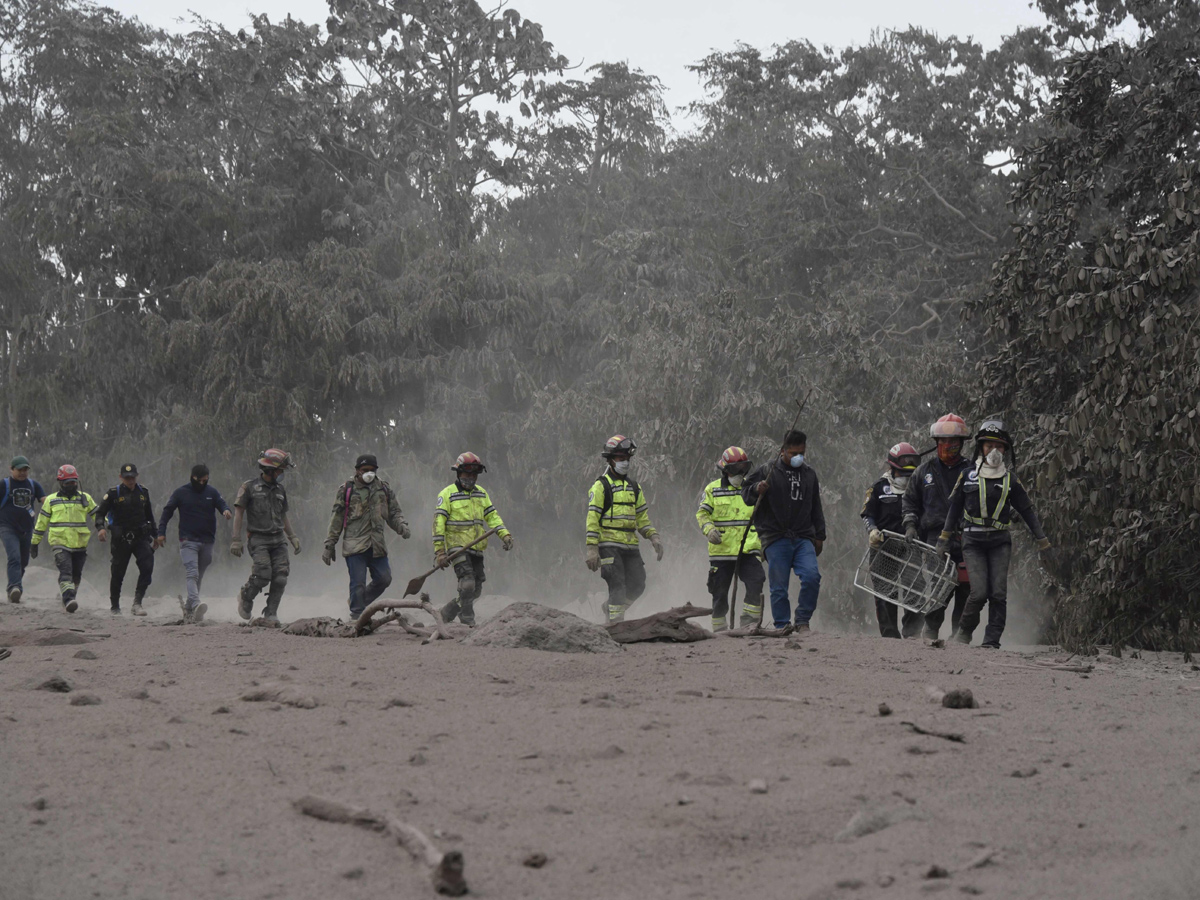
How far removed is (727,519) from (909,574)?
65.1 inches

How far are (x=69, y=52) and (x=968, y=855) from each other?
28283 millimetres

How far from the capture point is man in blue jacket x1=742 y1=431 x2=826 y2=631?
1062 centimetres

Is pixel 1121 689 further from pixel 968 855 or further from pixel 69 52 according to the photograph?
pixel 69 52

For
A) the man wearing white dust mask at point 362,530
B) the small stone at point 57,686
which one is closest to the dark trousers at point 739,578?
the man wearing white dust mask at point 362,530

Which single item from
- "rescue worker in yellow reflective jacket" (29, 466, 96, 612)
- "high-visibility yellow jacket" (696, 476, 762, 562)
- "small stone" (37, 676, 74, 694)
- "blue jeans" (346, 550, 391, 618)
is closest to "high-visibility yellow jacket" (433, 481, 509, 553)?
"blue jeans" (346, 550, 391, 618)

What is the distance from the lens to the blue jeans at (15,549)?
16.1m

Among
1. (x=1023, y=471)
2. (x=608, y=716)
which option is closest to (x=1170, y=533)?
(x=1023, y=471)

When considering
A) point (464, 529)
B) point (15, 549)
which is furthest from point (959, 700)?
point (15, 549)

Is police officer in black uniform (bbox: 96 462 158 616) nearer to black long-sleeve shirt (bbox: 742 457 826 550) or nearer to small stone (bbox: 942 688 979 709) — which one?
black long-sleeve shirt (bbox: 742 457 826 550)

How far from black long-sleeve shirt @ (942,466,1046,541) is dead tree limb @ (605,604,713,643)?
2.28 meters

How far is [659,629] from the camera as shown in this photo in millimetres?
9102

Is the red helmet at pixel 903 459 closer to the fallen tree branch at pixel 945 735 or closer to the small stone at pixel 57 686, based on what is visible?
the fallen tree branch at pixel 945 735

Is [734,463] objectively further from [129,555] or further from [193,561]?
[129,555]

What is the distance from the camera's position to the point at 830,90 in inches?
1112
